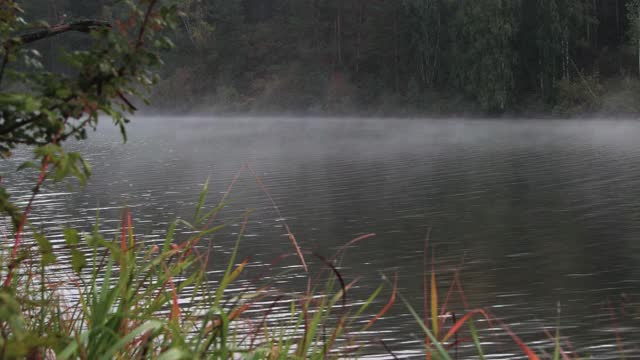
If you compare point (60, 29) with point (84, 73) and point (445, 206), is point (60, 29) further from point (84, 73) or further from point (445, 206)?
point (445, 206)

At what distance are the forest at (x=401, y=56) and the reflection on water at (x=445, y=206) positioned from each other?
634 cm

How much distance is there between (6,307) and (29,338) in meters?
0.11

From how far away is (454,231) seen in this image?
833 inches

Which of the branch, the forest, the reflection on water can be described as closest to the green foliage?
the branch

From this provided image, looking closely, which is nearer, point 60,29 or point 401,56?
point 60,29

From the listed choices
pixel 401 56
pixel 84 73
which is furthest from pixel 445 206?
pixel 401 56

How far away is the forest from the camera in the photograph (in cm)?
5978

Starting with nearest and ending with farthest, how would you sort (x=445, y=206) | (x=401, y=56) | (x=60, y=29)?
(x=60, y=29) < (x=445, y=206) < (x=401, y=56)

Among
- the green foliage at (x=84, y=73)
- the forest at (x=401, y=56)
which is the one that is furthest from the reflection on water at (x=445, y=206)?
the forest at (x=401, y=56)

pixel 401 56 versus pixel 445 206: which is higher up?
pixel 401 56

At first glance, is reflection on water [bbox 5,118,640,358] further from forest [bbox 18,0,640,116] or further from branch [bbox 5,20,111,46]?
forest [bbox 18,0,640,116]

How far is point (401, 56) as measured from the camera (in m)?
74.0

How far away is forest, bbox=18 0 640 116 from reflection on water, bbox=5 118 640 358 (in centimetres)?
634

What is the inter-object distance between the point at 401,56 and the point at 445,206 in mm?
49631
